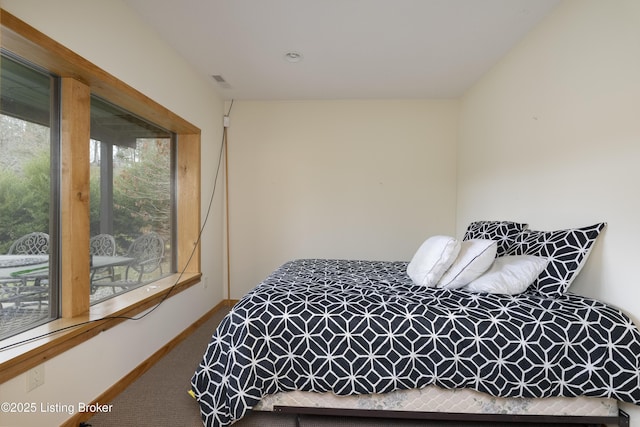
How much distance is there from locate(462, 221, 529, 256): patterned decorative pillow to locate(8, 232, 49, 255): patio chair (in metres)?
2.67

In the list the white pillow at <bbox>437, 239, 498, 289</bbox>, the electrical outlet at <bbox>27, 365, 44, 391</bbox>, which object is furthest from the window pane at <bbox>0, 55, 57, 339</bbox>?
the white pillow at <bbox>437, 239, 498, 289</bbox>

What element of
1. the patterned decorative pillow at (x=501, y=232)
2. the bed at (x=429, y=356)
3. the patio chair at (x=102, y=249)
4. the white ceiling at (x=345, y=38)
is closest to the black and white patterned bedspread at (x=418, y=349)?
the bed at (x=429, y=356)

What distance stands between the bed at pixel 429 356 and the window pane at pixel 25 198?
2.96 ft

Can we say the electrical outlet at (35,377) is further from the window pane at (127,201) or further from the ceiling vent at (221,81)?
the ceiling vent at (221,81)

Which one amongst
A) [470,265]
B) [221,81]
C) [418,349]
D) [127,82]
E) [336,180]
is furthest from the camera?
[336,180]

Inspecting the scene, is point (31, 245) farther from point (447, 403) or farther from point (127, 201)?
point (447, 403)

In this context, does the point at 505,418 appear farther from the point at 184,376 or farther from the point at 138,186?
the point at 138,186

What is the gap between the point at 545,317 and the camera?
4.71ft

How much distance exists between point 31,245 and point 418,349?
1.95m

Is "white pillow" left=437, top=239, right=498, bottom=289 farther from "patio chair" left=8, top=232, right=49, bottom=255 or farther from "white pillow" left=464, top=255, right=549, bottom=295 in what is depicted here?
"patio chair" left=8, top=232, right=49, bottom=255

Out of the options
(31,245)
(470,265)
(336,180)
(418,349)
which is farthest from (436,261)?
(31,245)

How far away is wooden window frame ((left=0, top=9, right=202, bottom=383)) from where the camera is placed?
1317 mm

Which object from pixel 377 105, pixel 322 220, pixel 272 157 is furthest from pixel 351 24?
pixel 322 220

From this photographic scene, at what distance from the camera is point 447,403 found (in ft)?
4.95
